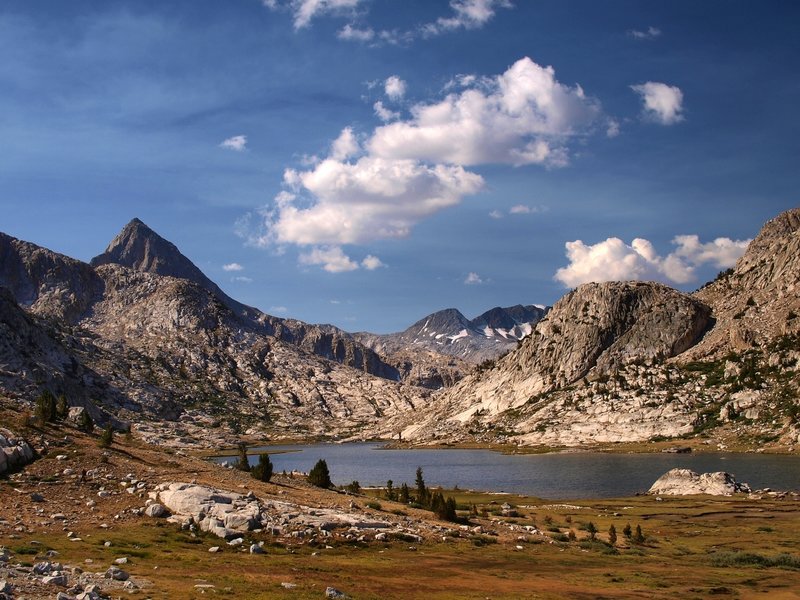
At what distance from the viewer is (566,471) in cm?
13012

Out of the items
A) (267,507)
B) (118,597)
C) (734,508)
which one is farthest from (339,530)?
(734,508)

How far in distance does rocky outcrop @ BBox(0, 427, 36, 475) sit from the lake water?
233 ft

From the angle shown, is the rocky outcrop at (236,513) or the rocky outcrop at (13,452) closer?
the rocky outcrop at (236,513)

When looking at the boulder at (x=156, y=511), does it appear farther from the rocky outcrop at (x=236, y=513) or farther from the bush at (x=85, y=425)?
the bush at (x=85, y=425)

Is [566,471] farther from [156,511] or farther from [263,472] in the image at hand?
[156,511]

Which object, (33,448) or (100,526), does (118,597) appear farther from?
(33,448)

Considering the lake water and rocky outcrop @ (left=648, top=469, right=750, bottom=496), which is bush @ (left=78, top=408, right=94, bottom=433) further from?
rocky outcrop @ (left=648, top=469, right=750, bottom=496)

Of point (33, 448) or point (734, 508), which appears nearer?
point (33, 448)

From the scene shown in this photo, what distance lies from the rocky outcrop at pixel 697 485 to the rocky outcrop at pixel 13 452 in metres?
81.3

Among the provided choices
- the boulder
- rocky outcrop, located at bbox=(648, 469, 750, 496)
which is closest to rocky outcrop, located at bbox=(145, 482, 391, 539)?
the boulder

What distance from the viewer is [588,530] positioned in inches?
2304

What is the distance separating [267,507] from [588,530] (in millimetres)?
30714

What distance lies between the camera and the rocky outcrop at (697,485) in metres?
90.2

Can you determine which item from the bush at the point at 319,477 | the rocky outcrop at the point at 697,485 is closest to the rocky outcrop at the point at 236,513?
the bush at the point at 319,477
